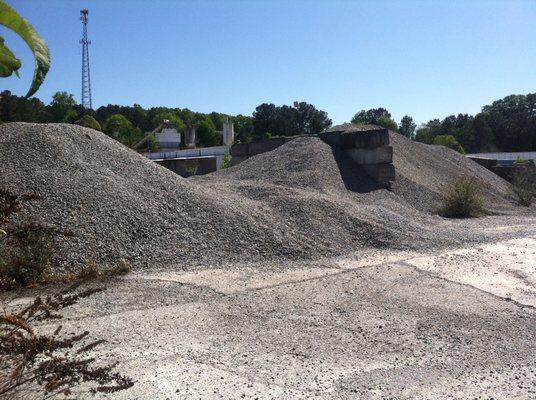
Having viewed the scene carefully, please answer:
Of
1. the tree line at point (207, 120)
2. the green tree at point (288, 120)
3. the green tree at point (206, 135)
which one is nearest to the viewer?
the tree line at point (207, 120)

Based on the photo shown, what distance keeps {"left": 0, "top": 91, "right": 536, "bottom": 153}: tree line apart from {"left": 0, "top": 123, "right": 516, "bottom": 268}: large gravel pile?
35.7 meters

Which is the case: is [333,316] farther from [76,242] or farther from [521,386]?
[76,242]

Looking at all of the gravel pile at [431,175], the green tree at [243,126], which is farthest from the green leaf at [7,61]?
the green tree at [243,126]

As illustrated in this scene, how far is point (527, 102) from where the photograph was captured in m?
66.6

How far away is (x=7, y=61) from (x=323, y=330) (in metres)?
3.47

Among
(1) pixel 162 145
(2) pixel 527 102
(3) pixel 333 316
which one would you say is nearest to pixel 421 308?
(3) pixel 333 316

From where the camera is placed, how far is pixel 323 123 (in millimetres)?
62062

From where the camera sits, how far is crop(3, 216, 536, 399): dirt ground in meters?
3.84

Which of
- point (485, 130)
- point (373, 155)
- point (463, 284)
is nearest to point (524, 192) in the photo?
point (373, 155)

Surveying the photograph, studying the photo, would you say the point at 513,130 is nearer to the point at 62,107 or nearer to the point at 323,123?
the point at 323,123

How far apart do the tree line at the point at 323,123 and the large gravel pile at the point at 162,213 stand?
35.7 metres

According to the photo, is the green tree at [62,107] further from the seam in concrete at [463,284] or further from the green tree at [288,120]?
the seam in concrete at [463,284]

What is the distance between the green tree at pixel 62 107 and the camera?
2143 inches

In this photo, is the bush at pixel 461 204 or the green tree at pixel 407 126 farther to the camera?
the green tree at pixel 407 126
